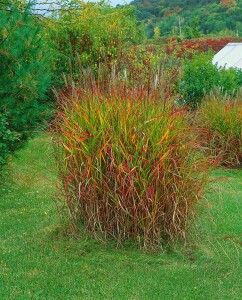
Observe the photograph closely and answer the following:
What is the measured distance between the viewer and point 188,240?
251 inches

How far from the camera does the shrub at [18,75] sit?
8.89 metres

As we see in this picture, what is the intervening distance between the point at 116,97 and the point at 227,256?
6.38ft

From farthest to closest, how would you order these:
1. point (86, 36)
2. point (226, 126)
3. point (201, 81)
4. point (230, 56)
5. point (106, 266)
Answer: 1. point (230, 56)
2. point (201, 81)
3. point (86, 36)
4. point (226, 126)
5. point (106, 266)

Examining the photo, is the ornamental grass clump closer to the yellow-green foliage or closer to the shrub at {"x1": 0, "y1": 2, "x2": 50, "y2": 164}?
the shrub at {"x1": 0, "y1": 2, "x2": 50, "y2": 164}

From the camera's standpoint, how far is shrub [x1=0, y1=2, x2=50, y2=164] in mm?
8891

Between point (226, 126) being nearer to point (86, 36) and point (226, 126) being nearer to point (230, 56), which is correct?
point (86, 36)

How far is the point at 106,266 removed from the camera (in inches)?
231

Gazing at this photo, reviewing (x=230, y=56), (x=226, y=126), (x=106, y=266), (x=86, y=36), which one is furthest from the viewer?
(x=230, y=56)

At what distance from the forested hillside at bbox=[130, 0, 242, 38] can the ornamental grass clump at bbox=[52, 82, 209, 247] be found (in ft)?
145

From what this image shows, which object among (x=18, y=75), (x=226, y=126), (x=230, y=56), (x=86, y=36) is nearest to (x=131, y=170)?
(x=18, y=75)

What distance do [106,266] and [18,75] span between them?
3.89 meters

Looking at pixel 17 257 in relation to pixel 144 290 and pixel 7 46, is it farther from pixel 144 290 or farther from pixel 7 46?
pixel 7 46

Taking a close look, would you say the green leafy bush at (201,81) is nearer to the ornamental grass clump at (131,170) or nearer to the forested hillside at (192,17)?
the ornamental grass clump at (131,170)

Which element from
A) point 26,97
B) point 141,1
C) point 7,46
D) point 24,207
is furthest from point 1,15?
point 141,1
